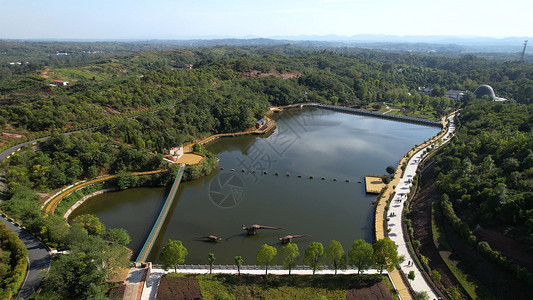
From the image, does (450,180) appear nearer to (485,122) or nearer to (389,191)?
(389,191)

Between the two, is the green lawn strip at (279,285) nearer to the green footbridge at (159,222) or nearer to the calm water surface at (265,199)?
the calm water surface at (265,199)

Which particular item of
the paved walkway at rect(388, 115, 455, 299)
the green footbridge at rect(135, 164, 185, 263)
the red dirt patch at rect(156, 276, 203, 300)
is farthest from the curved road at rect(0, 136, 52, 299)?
the paved walkway at rect(388, 115, 455, 299)

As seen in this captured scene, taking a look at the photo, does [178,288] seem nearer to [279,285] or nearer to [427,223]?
[279,285]

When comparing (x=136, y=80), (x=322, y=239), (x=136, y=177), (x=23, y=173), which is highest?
(x=136, y=80)

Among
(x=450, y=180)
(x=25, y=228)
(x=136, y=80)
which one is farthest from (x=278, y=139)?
(x=25, y=228)

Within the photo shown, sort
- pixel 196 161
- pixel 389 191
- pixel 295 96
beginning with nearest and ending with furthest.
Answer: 1. pixel 389 191
2. pixel 196 161
3. pixel 295 96

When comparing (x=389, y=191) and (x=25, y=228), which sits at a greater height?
(x=25, y=228)

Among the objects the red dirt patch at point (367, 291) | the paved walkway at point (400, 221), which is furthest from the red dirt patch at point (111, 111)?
the red dirt patch at point (367, 291)
